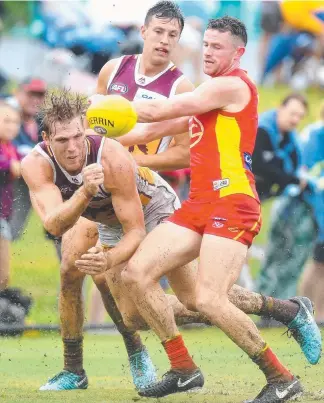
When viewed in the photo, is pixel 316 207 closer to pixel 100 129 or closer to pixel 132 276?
pixel 132 276

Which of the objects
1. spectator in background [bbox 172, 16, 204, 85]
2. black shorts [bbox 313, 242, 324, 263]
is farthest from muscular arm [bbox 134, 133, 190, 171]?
spectator in background [bbox 172, 16, 204, 85]

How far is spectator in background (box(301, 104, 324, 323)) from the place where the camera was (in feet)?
39.0

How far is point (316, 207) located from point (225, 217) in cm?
474

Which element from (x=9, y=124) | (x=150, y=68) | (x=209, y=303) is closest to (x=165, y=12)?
(x=150, y=68)

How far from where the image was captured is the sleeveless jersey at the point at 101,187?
25.6ft

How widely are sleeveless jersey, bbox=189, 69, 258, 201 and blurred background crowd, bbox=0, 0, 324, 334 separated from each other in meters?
3.34

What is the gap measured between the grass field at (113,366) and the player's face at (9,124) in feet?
6.04

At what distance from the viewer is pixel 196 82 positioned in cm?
2128

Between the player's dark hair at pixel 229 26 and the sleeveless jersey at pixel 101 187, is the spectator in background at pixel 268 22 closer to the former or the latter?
the sleeveless jersey at pixel 101 187

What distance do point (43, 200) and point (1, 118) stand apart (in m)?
3.72

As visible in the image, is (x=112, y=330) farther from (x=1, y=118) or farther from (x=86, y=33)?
(x=86, y=33)

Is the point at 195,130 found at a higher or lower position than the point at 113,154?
higher

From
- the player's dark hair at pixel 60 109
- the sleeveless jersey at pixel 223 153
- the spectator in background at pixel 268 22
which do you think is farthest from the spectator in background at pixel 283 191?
the spectator in background at pixel 268 22

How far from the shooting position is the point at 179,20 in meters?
8.84
